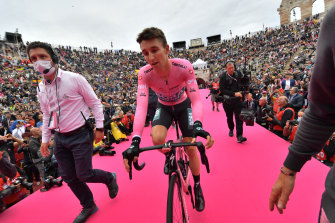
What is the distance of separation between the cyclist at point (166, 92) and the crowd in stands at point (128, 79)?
271cm

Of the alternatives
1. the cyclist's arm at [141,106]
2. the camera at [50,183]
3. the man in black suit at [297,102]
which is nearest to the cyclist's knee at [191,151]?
the cyclist's arm at [141,106]

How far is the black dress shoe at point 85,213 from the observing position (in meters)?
2.49

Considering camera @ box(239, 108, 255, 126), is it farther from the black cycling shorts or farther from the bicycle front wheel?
the bicycle front wheel

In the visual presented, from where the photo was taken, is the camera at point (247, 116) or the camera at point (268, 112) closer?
the camera at point (247, 116)

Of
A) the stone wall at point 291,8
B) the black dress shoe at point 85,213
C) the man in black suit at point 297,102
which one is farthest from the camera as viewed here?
the stone wall at point 291,8

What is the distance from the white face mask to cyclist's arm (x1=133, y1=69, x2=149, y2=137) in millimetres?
1211

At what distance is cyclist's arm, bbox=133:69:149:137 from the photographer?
1.97 meters

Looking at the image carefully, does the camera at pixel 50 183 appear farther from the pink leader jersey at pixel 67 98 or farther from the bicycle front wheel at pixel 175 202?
the bicycle front wheel at pixel 175 202

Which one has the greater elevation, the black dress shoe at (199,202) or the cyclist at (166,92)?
the cyclist at (166,92)

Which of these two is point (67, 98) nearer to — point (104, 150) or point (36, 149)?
point (36, 149)

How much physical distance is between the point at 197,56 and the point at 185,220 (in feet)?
170

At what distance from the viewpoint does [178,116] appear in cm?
252

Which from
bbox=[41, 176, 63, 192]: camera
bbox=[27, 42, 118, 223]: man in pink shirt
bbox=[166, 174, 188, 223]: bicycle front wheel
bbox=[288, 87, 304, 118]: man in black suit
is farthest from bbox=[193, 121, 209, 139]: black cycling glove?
bbox=[288, 87, 304, 118]: man in black suit

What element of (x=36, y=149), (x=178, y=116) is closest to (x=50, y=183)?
(x=36, y=149)
